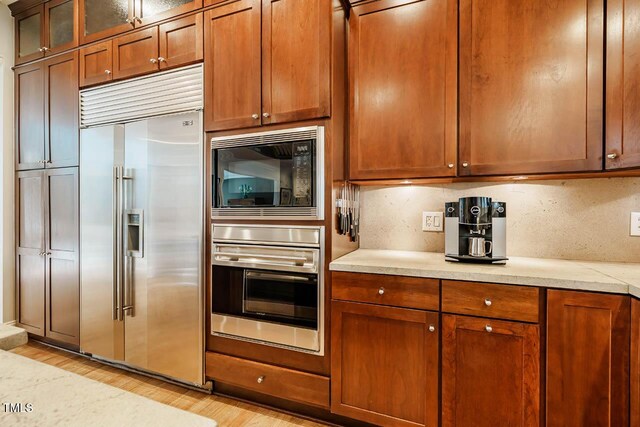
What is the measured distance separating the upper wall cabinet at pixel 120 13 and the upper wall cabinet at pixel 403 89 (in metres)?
1.14

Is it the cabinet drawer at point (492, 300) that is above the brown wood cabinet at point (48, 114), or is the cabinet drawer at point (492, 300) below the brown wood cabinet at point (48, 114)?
Result: below

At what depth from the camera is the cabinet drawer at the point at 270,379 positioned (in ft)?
5.73

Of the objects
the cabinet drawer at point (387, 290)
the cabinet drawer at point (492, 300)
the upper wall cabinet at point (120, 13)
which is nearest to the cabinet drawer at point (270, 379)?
the cabinet drawer at point (387, 290)

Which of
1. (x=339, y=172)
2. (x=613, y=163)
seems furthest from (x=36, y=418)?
(x=613, y=163)

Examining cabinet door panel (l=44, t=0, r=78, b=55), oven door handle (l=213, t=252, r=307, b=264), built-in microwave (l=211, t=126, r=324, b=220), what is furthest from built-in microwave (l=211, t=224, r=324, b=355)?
cabinet door panel (l=44, t=0, r=78, b=55)

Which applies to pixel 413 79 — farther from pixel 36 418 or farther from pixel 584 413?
pixel 36 418

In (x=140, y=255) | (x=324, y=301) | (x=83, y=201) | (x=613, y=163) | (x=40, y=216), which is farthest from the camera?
(x=40, y=216)

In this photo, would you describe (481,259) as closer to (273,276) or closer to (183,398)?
(273,276)

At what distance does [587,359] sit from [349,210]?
1.27 metres

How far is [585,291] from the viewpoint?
1292 mm

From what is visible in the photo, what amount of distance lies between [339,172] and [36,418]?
158 centimetres

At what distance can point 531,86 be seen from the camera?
1.58 metres

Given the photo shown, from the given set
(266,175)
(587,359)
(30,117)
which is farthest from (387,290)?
(30,117)

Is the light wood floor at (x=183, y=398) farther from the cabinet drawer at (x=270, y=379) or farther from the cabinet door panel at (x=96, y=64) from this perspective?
the cabinet door panel at (x=96, y=64)
